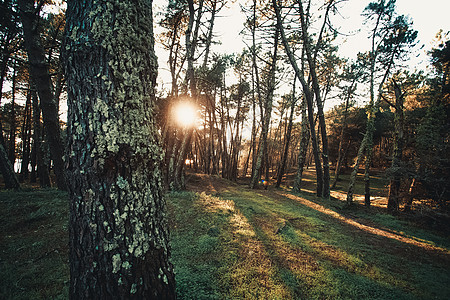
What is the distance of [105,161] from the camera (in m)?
1.43

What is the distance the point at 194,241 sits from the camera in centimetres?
326

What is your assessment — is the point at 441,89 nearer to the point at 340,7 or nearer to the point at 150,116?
the point at 340,7

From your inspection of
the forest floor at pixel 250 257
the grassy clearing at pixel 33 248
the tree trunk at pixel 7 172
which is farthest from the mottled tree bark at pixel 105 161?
the tree trunk at pixel 7 172

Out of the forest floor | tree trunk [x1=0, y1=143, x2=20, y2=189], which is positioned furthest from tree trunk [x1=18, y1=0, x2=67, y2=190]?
tree trunk [x1=0, y1=143, x2=20, y2=189]

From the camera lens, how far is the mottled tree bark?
55.6 inches

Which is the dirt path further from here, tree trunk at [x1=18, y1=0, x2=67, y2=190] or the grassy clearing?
tree trunk at [x1=18, y1=0, x2=67, y2=190]

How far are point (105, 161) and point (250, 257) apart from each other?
2.61 metres

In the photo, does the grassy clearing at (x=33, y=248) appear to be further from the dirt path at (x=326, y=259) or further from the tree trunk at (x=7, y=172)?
the tree trunk at (x=7, y=172)

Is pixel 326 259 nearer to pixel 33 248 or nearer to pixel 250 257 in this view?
pixel 250 257

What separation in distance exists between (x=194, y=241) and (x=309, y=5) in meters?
Result: 11.3

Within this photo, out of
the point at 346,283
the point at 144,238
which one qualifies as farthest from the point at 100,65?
the point at 346,283

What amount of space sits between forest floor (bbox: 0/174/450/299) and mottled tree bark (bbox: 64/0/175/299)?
850 millimetres

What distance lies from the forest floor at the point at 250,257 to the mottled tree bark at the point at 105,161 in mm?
850

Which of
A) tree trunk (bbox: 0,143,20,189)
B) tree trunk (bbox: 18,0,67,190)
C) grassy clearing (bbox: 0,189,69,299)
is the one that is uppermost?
tree trunk (bbox: 18,0,67,190)
